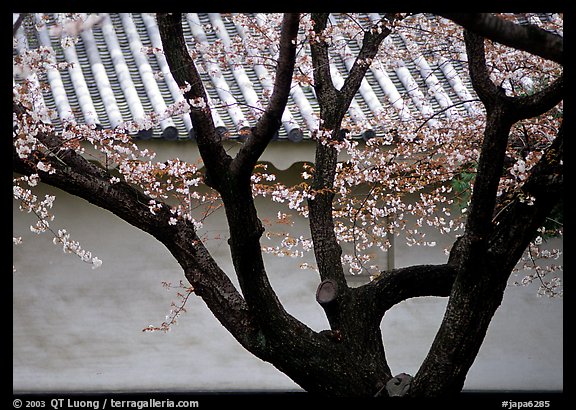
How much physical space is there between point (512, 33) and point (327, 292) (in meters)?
2.18

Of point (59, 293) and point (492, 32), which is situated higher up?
point (59, 293)

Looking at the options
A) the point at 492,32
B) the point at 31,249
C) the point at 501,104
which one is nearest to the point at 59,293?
the point at 31,249

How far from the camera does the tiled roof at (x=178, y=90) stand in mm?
6621

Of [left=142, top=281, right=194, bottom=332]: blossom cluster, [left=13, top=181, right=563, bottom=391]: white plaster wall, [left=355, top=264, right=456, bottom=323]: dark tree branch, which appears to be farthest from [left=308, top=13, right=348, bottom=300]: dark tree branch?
[left=13, top=181, right=563, bottom=391]: white plaster wall

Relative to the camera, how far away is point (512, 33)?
236cm

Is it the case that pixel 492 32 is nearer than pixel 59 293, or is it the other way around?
pixel 492 32

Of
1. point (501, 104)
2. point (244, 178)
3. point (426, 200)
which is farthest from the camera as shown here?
point (426, 200)

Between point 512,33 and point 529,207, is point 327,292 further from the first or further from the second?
point 512,33

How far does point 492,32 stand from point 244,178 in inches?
60.7

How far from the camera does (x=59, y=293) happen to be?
685 centimetres

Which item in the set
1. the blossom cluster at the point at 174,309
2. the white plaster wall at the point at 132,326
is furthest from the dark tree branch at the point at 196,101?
the white plaster wall at the point at 132,326

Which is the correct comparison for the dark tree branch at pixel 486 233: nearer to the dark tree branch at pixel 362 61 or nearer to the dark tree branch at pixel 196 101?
the dark tree branch at pixel 362 61
